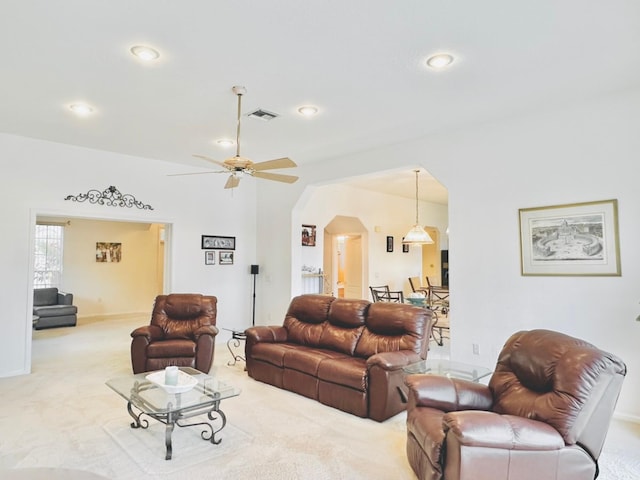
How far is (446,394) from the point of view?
2674 millimetres

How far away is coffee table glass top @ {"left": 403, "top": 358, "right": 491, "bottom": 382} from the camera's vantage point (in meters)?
3.26

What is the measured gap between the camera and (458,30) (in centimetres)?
266

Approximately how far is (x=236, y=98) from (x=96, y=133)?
2245 mm

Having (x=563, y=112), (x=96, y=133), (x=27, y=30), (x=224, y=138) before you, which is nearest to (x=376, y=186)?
(x=224, y=138)

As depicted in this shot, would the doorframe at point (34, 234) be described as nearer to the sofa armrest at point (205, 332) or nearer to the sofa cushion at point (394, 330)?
the sofa armrest at point (205, 332)

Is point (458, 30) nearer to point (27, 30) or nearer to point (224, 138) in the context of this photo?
point (27, 30)

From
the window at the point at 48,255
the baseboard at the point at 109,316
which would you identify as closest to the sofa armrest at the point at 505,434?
the baseboard at the point at 109,316

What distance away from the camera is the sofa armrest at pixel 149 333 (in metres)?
4.73

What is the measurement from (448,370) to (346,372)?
919mm

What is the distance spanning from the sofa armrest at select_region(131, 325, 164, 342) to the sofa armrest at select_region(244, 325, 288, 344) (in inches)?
44.8

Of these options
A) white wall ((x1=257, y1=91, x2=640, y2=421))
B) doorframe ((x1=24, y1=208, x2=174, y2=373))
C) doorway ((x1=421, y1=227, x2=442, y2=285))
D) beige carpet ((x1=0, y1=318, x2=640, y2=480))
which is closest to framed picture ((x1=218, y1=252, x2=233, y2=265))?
doorframe ((x1=24, y1=208, x2=174, y2=373))

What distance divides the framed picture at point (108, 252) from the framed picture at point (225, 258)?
195 inches

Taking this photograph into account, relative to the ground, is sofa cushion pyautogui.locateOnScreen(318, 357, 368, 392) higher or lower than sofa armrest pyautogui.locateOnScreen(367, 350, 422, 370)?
lower

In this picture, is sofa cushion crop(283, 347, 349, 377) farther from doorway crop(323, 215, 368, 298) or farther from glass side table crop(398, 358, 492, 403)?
doorway crop(323, 215, 368, 298)
